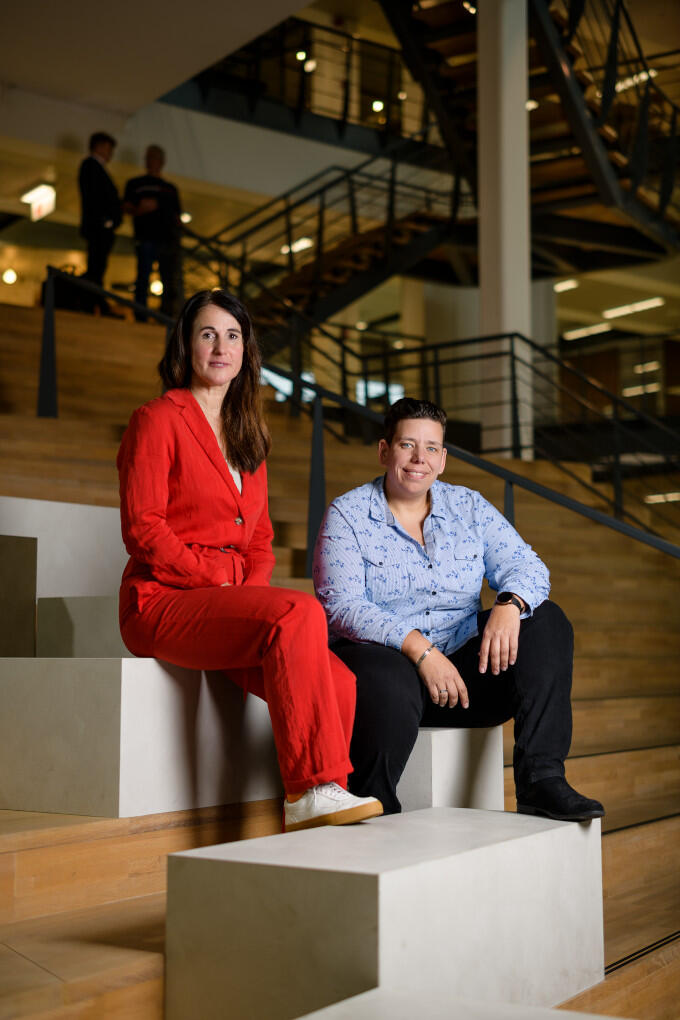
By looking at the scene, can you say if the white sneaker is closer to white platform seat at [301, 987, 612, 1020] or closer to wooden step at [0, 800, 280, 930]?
wooden step at [0, 800, 280, 930]

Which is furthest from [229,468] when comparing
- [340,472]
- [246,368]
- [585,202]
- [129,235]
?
[129,235]

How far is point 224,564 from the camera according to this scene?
94.7 inches

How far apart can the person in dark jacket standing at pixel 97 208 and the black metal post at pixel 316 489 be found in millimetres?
3353

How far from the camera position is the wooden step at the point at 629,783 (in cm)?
343

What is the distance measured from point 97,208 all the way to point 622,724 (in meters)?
5.21

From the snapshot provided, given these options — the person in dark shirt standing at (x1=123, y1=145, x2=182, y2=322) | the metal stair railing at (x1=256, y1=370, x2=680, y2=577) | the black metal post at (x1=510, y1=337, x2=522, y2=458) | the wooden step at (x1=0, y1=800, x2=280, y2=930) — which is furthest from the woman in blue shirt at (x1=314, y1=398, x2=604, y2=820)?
the person in dark shirt standing at (x1=123, y1=145, x2=182, y2=322)

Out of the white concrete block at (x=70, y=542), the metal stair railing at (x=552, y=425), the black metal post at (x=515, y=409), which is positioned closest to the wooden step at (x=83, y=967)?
the white concrete block at (x=70, y=542)

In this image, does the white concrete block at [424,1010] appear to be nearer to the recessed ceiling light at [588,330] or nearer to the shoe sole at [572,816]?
the shoe sole at [572,816]

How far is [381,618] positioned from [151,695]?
1.69ft

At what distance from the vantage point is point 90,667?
2266 millimetres

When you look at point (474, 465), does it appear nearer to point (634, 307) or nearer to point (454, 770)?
point (454, 770)

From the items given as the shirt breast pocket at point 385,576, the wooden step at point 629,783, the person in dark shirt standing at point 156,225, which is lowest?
the wooden step at point 629,783

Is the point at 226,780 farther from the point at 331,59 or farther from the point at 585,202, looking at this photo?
the point at 331,59

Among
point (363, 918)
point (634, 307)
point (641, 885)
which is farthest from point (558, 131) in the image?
point (363, 918)
